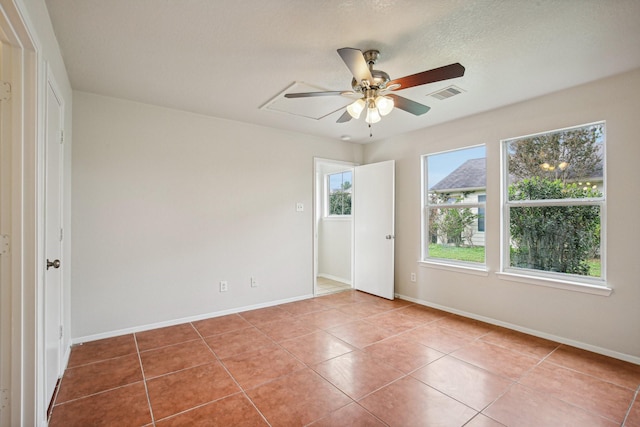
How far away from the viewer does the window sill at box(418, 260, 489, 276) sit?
3546mm

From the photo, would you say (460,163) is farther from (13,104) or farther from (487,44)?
(13,104)

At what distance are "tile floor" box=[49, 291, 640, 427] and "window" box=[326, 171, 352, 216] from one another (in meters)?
2.81

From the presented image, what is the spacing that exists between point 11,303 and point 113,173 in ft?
6.34

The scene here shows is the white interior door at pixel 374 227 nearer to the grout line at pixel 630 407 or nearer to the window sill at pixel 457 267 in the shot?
the window sill at pixel 457 267

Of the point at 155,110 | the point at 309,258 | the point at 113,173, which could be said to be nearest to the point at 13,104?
the point at 113,173

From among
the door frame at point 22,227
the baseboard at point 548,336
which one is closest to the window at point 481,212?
the baseboard at point 548,336

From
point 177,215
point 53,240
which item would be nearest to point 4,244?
point 53,240

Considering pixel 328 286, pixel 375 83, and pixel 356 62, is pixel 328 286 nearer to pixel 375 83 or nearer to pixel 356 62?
pixel 375 83

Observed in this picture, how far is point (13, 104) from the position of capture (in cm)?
147

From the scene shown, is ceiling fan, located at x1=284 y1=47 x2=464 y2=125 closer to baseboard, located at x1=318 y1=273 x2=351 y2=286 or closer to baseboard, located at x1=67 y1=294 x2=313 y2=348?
baseboard, located at x1=67 y1=294 x2=313 y2=348

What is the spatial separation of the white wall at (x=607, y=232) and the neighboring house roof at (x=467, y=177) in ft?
0.46

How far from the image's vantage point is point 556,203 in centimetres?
303

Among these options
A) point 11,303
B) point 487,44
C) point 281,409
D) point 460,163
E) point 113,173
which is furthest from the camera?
point 460,163

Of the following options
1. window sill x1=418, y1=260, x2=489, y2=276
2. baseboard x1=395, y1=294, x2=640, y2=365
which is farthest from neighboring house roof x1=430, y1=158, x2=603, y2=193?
baseboard x1=395, y1=294, x2=640, y2=365
